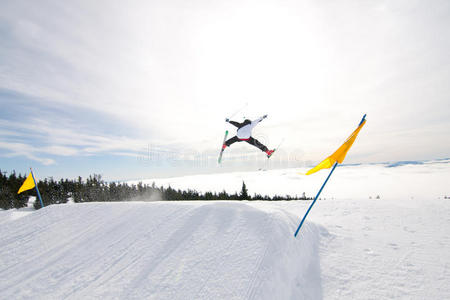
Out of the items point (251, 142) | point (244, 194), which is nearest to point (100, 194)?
point (244, 194)

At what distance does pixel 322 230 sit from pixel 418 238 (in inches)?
105

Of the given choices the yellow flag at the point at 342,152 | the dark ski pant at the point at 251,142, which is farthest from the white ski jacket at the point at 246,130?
the yellow flag at the point at 342,152

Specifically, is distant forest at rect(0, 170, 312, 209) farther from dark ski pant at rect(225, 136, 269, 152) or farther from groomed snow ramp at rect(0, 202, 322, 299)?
groomed snow ramp at rect(0, 202, 322, 299)

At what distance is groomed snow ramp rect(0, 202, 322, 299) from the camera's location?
3.44 m

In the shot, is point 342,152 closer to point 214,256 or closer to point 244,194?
point 214,256

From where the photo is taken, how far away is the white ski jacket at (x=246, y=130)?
797cm

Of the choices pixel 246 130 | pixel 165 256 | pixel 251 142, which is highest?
pixel 246 130

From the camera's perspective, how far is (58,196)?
65.2 feet

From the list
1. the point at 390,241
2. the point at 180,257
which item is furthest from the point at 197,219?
the point at 390,241

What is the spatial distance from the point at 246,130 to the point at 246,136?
279 millimetres

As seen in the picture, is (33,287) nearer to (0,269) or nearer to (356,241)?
(0,269)

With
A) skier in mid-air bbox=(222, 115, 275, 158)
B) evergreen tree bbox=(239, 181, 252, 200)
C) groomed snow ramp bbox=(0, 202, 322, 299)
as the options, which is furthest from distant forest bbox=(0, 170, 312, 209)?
groomed snow ramp bbox=(0, 202, 322, 299)

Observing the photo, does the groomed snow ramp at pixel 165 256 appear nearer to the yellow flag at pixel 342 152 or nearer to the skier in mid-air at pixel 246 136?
the yellow flag at pixel 342 152

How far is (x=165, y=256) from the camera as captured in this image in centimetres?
414
